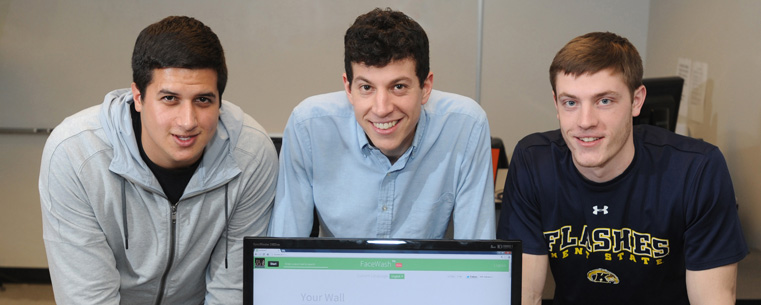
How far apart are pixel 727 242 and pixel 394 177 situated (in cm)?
86

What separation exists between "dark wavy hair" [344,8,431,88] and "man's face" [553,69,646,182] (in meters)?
0.37

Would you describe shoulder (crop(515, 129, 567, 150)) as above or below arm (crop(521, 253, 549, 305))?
above

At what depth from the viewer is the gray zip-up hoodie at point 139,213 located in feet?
5.58

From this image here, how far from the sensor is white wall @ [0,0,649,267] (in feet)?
13.1

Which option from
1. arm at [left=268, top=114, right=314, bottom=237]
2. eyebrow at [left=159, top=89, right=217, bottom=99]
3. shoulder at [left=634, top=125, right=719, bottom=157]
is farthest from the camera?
arm at [left=268, top=114, right=314, bottom=237]

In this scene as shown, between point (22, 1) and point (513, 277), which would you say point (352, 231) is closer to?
point (513, 277)

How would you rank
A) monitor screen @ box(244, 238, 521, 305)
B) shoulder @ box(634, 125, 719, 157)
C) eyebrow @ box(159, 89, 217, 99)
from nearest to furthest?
monitor screen @ box(244, 238, 521, 305), eyebrow @ box(159, 89, 217, 99), shoulder @ box(634, 125, 719, 157)

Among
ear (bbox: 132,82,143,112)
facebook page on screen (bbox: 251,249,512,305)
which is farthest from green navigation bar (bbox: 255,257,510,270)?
ear (bbox: 132,82,143,112)

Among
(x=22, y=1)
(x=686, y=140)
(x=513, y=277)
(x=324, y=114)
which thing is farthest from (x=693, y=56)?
(x=22, y=1)

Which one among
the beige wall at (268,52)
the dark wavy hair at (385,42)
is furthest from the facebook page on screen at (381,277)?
the beige wall at (268,52)

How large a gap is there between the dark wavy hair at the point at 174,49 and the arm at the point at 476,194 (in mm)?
718

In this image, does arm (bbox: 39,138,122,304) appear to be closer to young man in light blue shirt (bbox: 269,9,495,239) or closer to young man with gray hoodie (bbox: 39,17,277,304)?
young man with gray hoodie (bbox: 39,17,277,304)

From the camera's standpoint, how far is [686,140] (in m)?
1.79

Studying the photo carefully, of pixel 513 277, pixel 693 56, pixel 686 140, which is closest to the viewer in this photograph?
pixel 513 277
